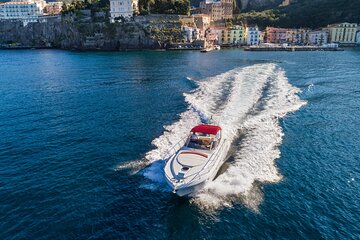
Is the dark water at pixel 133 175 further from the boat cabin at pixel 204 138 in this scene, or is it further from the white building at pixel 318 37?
the white building at pixel 318 37

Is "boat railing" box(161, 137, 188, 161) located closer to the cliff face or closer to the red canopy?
the red canopy

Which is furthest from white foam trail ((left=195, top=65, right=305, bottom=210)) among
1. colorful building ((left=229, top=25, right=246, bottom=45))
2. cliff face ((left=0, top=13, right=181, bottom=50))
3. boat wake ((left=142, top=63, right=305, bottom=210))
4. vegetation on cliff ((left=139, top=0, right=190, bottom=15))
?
colorful building ((left=229, top=25, right=246, bottom=45))

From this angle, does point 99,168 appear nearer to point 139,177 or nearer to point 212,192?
point 139,177

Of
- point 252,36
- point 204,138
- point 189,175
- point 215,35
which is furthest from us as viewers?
point 252,36

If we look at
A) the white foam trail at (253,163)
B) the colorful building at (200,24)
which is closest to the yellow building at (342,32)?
the colorful building at (200,24)

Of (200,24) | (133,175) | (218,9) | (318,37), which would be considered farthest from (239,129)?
(218,9)

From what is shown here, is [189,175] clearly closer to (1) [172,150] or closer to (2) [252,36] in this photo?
(1) [172,150]
